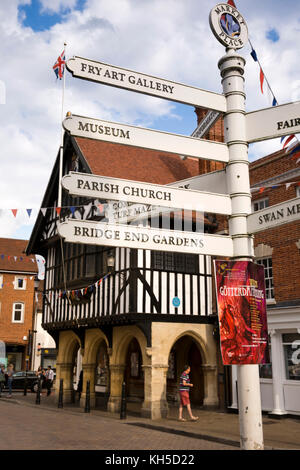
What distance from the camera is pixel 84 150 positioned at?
16.8 meters

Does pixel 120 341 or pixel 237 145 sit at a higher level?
pixel 237 145

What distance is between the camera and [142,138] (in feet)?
19.3

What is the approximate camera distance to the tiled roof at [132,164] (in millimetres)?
16255

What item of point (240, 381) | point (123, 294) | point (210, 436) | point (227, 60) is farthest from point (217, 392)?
point (227, 60)

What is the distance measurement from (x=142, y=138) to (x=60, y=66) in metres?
4.17

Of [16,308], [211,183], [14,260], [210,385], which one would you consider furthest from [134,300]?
[14,260]

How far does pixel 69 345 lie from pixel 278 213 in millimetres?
14802

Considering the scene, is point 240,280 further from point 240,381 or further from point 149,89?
point 149,89

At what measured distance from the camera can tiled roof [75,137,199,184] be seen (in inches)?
640

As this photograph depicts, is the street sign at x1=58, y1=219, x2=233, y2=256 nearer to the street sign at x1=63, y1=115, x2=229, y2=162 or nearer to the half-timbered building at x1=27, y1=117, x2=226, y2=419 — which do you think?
the street sign at x1=63, y1=115, x2=229, y2=162

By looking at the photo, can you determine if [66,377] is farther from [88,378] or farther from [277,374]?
[277,374]

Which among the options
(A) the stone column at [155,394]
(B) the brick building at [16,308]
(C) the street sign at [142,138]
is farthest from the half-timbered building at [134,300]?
(B) the brick building at [16,308]

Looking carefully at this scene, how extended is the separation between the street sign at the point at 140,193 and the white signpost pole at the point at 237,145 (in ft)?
0.73

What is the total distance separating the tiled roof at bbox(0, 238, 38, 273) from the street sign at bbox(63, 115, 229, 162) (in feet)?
87.7
